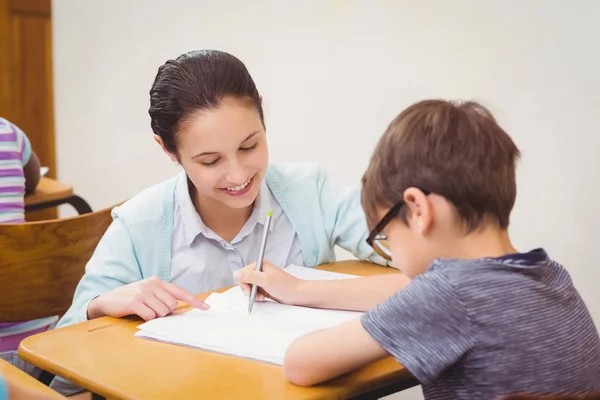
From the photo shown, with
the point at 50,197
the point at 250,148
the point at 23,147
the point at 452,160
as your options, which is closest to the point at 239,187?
the point at 250,148

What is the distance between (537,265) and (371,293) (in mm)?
441

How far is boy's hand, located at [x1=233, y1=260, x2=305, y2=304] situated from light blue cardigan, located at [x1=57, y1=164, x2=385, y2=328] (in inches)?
11.4

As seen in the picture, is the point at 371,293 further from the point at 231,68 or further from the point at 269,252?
the point at 231,68

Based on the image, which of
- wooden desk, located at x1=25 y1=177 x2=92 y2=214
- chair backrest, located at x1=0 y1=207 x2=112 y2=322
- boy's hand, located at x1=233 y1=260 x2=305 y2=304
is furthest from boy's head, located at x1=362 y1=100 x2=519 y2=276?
wooden desk, located at x1=25 y1=177 x2=92 y2=214

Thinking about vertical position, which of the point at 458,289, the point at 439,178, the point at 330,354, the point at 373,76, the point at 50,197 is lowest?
the point at 50,197

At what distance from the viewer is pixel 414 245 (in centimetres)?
109

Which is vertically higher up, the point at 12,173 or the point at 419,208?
the point at 419,208

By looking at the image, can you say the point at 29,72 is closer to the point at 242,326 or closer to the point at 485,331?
the point at 242,326

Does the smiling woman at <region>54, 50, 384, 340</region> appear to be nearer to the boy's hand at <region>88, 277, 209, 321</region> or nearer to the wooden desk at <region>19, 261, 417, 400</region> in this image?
the boy's hand at <region>88, 277, 209, 321</region>

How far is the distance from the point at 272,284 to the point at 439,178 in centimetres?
51

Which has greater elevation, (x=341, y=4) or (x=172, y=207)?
(x=341, y=4)

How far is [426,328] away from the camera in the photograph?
3.22 feet

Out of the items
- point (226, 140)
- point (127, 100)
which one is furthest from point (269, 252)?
point (127, 100)

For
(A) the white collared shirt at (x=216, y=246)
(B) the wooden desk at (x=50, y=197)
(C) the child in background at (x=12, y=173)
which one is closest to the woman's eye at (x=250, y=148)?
(A) the white collared shirt at (x=216, y=246)
